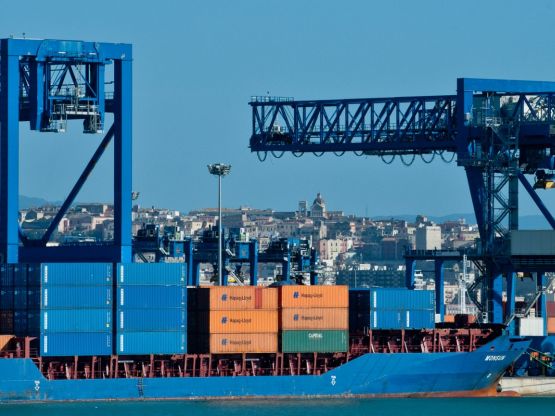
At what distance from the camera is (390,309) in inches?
3489

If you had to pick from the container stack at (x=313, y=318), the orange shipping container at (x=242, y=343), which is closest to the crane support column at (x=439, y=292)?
the container stack at (x=313, y=318)

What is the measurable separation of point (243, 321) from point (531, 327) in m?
17.0

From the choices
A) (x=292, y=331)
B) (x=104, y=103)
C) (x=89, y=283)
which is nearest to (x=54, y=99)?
(x=104, y=103)

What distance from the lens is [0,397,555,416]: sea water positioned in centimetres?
8162

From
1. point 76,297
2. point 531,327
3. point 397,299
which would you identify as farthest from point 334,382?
point 76,297

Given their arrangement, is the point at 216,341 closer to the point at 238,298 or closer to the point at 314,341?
the point at 238,298

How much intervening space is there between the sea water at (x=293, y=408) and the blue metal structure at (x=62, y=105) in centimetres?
665

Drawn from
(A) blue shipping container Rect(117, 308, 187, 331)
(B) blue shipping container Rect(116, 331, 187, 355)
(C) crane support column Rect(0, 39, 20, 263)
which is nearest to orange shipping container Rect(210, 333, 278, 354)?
(B) blue shipping container Rect(116, 331, 187, 355)

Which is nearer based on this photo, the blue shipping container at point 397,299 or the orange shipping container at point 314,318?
the orange shipping container at point 314,318

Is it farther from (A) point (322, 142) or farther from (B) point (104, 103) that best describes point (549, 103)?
(B) point (104, 103)

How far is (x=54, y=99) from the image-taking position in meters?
85.1

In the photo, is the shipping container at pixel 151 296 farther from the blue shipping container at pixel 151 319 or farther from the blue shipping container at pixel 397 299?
the blue shipping container at pixel 397 299

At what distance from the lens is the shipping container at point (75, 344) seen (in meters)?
82.0

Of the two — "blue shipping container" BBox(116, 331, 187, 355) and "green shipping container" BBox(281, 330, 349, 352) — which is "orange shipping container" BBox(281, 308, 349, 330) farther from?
"blue shipping container" BBox(116, 331, 187, 355)
